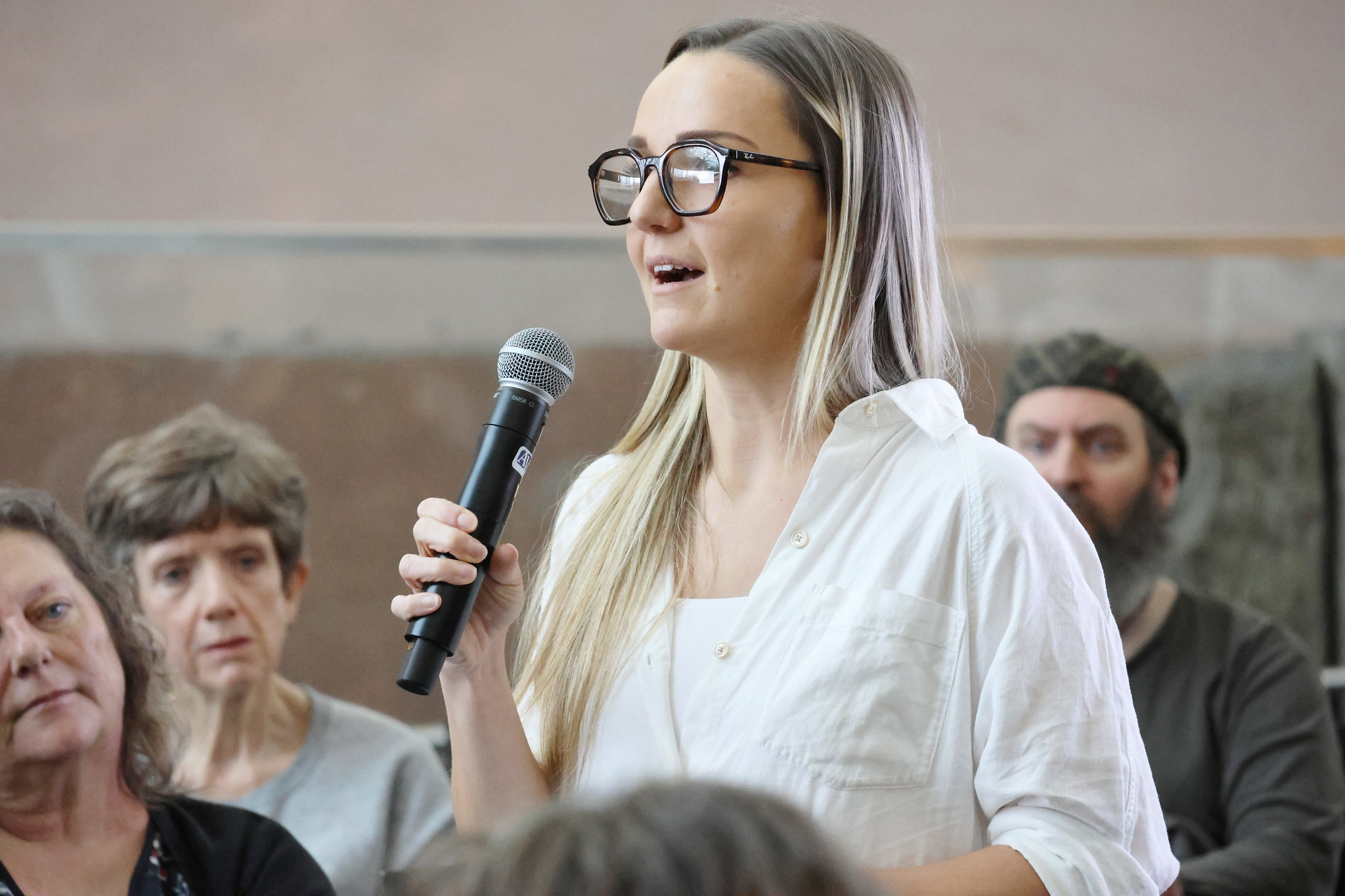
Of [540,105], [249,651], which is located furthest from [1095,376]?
[249,651]

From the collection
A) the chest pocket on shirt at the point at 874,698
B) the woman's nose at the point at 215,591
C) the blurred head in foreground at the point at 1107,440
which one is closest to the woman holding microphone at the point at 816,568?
the chest pocket on shirt at the point at 874,698

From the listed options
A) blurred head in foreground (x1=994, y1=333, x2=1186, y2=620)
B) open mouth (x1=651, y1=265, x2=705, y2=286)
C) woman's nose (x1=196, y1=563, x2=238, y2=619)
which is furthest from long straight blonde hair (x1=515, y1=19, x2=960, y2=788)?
blurred head in foreground (x1=994, y1=333, x2=1186, y2=620)

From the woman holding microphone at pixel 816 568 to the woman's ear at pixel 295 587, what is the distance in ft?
3.19

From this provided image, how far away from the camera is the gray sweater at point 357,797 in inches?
74.8

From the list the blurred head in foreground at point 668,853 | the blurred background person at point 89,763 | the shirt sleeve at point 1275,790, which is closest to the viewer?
the blurred head in foreground at point 668,853

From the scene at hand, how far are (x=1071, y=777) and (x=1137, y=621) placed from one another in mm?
1502

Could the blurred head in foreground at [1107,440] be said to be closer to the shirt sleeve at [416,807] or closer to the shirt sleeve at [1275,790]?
the shirt sleeve at [1275,790]

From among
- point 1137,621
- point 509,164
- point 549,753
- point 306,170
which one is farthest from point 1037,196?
point 549,753

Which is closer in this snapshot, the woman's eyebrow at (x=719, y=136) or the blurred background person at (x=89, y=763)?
the woman's eyebrow at (x=719, y=136)

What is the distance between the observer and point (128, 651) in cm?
162

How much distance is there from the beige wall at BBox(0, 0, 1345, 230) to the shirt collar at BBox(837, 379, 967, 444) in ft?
5.13

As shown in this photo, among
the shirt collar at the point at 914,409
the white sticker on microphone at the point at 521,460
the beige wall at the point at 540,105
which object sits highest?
the beige wall at the point at 540,105

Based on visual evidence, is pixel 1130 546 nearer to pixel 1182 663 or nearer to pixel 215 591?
pixel 1182 663

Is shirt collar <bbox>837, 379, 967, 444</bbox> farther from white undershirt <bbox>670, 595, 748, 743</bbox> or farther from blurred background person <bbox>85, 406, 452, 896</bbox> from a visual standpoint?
blurred background person <bbox>85, 406, 452, 896</bbox>
